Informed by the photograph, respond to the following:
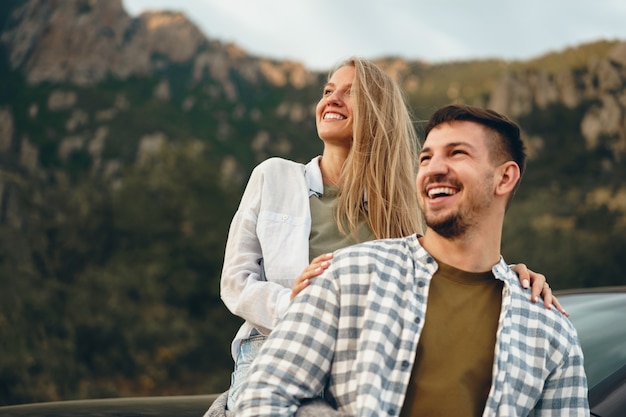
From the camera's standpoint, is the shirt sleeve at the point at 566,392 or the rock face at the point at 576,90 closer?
the shirt sleeve at the point at 566,392

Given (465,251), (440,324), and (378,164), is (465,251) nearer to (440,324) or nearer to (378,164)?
(440,324)

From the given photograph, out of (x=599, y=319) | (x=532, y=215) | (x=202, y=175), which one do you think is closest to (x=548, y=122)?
(x=532, y=215)

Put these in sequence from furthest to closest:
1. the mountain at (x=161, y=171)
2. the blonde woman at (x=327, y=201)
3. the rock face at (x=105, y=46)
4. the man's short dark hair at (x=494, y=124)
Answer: the rock face at (x=105, y=46) < the mountain at (x=161, y=171) < the blonde woman at (x=327, y=201) < the man's short dark hair at (x=494, y=124)

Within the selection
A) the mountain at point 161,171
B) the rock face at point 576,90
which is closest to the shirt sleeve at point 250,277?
the mountain at point 161,171

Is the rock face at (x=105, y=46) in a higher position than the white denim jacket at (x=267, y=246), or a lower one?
higher

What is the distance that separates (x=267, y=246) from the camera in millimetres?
2594

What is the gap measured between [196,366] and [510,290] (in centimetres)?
2012

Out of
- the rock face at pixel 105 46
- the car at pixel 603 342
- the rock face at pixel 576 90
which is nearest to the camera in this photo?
the car at pixel 603 342

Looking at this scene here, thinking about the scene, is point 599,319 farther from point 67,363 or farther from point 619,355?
point 67,363

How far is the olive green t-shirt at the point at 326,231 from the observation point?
8.70ft

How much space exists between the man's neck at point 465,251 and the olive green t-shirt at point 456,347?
0.02m

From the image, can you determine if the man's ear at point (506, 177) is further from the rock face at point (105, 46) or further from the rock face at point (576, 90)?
the rock face at point (105, 46)

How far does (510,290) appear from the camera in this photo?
2098 millimetres

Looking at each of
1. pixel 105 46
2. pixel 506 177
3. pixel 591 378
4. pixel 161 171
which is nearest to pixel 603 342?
pixel 591 378
